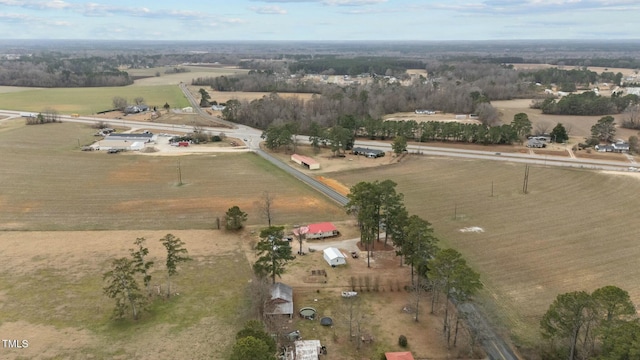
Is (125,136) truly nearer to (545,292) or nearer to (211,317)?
(211,317)

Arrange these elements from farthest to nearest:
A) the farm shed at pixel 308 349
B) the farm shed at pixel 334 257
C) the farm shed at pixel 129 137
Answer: the farm shed at pixel 129 137 < the farm shed at pixel 334 257 < the farm shed at pixel 308 349

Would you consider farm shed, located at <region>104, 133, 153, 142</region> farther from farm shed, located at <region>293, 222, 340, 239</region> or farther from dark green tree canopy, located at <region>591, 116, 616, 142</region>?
dark green tree canopy, located at <region>591, 116, 616, 142</region>

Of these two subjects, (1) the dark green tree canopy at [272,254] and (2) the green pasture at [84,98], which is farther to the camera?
(2) the green pasture at [84,98]

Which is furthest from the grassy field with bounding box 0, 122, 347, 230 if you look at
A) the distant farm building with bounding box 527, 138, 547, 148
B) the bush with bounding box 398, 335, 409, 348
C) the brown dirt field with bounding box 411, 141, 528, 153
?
the distant farm building with bounding box 527, 138, 547, 148

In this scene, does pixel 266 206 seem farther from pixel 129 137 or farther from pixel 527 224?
pixel 129 137

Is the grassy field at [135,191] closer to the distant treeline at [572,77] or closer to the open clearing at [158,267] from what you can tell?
the open clearing at [158,267]

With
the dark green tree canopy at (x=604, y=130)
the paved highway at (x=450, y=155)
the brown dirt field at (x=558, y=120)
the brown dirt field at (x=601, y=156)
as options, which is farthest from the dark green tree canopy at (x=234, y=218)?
the dark green tree canopy at (x=604, y=130)

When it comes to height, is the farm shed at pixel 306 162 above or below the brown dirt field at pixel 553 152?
below

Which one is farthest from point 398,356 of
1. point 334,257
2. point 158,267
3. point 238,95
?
point 238,95
